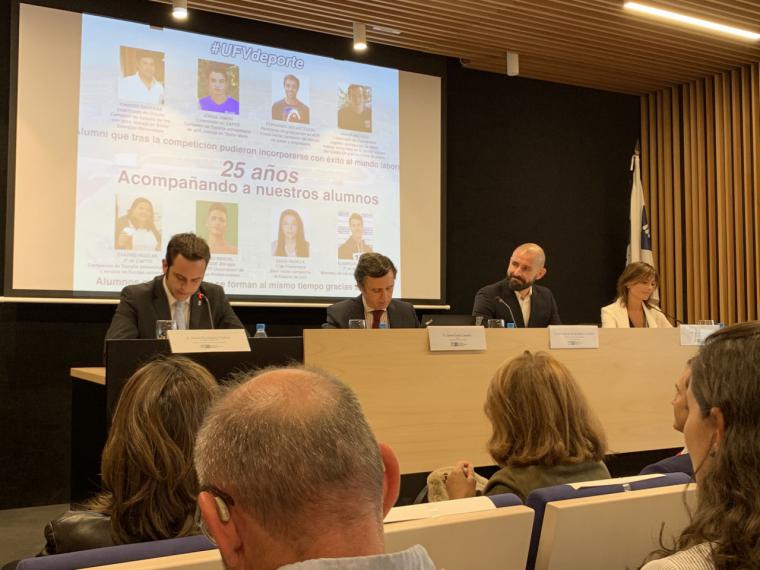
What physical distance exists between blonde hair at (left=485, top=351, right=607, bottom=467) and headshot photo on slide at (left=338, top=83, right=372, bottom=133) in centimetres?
400

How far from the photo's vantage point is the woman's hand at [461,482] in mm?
2119

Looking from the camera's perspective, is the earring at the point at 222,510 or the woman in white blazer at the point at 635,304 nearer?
the earring at the point at 222,510

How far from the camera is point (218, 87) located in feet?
17.4

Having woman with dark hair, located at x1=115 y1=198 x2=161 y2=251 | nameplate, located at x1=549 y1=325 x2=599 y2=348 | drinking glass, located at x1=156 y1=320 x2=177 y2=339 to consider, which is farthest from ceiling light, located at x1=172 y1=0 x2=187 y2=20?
nameplate, located at x1=549 y1=325 x2=599 y2=348

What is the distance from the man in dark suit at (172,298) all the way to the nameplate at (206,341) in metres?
0.80

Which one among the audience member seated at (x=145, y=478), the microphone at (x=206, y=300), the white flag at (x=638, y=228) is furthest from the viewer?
the white flag at (x=638, y=228)

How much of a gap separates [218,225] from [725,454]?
4536 mm

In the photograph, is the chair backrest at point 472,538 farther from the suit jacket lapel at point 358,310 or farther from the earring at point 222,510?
the suit jacket lapel at point 358,310

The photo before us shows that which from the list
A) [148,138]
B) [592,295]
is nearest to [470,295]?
[592,295]

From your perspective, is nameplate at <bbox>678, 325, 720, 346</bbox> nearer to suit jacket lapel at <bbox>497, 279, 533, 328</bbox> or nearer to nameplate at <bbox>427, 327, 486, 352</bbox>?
suit jacket lapel at <bbox>497, 279, 533, 328</bbox>

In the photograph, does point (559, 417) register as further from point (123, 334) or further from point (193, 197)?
point (193, 197)

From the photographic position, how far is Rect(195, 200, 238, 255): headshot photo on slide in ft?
17.1

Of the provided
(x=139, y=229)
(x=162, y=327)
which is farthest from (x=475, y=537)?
(x=139, y=229)

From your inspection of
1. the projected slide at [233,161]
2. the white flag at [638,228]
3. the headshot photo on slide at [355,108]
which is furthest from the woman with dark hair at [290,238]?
the white flag at [638,228]
